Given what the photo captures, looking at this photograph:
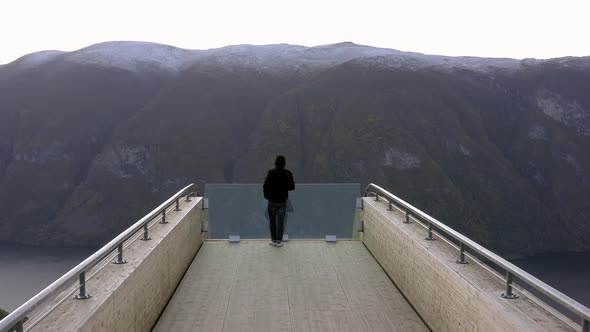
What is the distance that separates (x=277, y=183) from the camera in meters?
9.61

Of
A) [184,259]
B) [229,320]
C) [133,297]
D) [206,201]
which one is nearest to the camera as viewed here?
[133,297]

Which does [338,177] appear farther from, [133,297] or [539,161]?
[133,297]

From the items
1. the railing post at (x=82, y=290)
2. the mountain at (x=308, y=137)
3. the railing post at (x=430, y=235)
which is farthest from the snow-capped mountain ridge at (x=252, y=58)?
the railing post at (x=82, y=290)

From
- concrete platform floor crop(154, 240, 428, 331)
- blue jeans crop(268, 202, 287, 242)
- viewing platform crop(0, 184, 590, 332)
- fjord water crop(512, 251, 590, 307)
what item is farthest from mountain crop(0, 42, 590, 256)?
concrete platform floor crop(154, 240, 428, 331)

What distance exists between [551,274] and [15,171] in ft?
337

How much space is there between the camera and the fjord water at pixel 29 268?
75.8m

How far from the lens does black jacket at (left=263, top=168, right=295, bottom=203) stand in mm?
9562

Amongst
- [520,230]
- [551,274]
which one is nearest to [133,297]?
[551,274]

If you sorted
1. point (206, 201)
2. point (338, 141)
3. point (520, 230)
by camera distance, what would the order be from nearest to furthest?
point (206, 201)
point (520, 230)
point (338, 141)

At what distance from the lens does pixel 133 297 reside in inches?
205

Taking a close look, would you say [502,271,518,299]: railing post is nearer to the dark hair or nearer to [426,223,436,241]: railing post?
[426,223,436,241]: railing post

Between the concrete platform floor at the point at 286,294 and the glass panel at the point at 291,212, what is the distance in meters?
0.93

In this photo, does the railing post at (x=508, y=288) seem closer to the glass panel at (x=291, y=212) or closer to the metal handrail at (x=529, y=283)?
the metal handrail at (x=529, y=283)

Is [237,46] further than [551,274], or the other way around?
[237,46]
